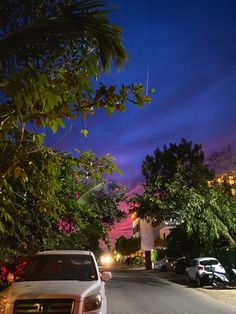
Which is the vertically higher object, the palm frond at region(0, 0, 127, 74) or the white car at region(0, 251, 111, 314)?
the palm frond at region(0, 0, 127, 74)

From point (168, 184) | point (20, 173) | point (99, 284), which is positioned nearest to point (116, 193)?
point (168, 184)

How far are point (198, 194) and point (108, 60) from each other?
991 inches

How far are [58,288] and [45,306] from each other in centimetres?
41

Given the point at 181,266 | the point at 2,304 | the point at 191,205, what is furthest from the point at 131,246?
the point at 2,304

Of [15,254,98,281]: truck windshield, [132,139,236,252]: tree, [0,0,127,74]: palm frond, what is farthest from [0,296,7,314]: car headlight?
[132,139,236,252]: tree

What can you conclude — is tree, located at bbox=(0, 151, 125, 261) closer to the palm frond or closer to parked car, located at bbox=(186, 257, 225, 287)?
the palm frond

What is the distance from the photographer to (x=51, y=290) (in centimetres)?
734

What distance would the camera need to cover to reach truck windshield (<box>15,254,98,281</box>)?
858 centimetres

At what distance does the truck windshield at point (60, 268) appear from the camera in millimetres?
8578

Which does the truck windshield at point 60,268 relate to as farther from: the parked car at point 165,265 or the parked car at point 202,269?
the parked car at point 165,265

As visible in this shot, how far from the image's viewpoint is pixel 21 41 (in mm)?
4480

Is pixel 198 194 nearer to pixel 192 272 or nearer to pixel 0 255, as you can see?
pixel 192 272

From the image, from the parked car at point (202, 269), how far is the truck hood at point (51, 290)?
18258 mm

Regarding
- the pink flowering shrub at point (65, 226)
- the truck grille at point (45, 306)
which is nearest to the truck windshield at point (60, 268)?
the truck grille at point (45, 306)
